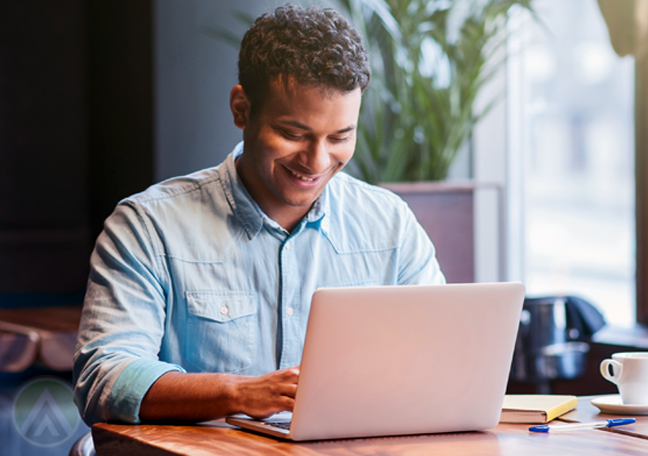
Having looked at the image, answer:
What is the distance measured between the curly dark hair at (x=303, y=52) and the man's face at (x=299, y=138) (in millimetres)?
22

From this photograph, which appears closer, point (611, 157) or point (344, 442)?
point (344, 442)

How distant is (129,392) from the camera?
122 centimetres

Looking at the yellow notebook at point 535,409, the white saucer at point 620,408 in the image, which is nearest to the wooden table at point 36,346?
the yellow notebook at point 535,409

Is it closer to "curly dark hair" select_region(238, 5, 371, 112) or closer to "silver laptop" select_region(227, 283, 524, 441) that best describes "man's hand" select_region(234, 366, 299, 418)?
"silver laptop" select_region(227, 283, 524, 441)

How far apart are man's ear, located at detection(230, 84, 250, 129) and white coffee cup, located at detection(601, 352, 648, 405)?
32.5 inches

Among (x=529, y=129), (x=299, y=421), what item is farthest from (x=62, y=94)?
(x=299, y=421)

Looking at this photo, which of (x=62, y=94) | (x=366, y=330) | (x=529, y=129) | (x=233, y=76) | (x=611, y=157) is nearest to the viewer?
(x=366, y=330)

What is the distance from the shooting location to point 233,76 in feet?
9.38

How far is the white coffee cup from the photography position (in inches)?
52.2

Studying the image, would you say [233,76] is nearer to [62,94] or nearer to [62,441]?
[62,94]

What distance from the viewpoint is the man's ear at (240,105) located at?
1562 millimetres

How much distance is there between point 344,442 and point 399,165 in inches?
78.5

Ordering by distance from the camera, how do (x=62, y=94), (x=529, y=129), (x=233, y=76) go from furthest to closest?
(x=529, y=129) → (x=62, y=94) → (x=233, y=76)

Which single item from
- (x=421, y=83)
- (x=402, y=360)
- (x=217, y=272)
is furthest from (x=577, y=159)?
(x=402, y=360)
